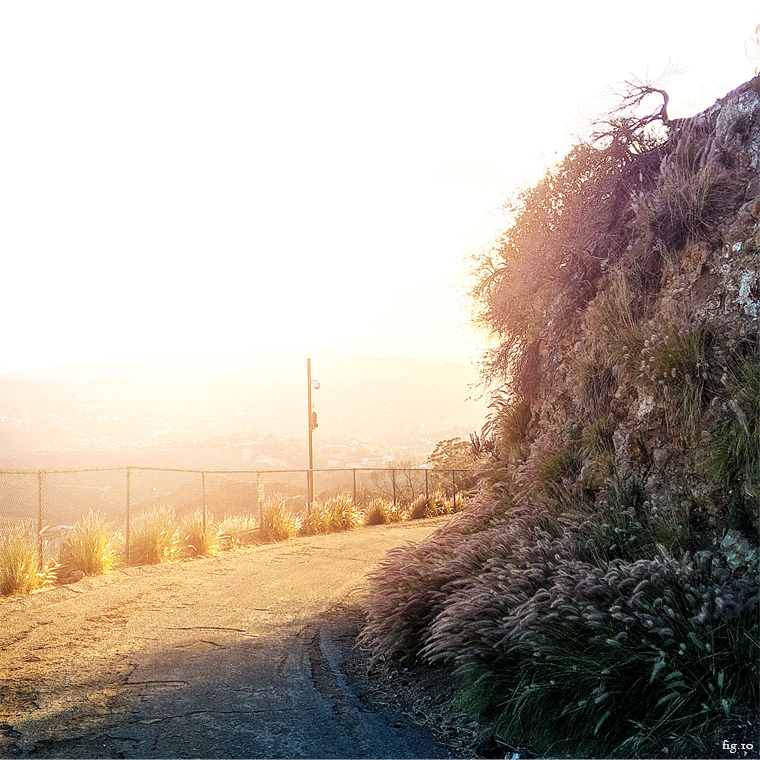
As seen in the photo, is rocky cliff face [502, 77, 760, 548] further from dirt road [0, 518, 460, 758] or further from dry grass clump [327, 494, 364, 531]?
dry grass clump [327, 494, 364, 531]

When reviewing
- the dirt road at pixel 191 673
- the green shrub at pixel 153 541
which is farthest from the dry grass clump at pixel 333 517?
the dirt road at pixel 191 673

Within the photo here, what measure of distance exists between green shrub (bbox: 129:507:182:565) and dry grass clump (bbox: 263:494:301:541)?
362 centimetres

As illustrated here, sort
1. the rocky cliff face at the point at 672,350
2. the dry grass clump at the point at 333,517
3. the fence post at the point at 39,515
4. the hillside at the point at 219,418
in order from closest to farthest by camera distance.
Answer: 1. the rocky cliff face at the point at 672,350
2. the fence post at the point at 39,515
3. the dry grass clump at the point at 333,517
4. the hillside at the point at 219,418

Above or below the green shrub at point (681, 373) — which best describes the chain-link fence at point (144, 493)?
below

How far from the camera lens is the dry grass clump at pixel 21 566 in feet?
36.5

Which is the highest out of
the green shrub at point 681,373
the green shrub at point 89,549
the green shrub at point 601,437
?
the green shrub at point 681,373

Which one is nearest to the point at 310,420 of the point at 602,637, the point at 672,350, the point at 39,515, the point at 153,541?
the point at 153,541

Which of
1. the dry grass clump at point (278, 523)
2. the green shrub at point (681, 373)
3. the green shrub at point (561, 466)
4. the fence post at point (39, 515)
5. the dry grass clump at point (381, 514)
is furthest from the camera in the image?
the dry grass clump at point (381, 514)

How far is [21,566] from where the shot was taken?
11.3m

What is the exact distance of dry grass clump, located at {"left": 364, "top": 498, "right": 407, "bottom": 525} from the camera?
936 inches

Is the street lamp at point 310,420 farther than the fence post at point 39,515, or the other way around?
the street lamp at point 310,420

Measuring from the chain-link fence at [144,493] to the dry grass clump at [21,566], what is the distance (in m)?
0.32

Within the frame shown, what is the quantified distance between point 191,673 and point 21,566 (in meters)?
5.62

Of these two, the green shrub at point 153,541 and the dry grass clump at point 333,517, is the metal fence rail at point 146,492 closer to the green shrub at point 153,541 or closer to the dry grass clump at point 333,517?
the green shrub at point 153,541
